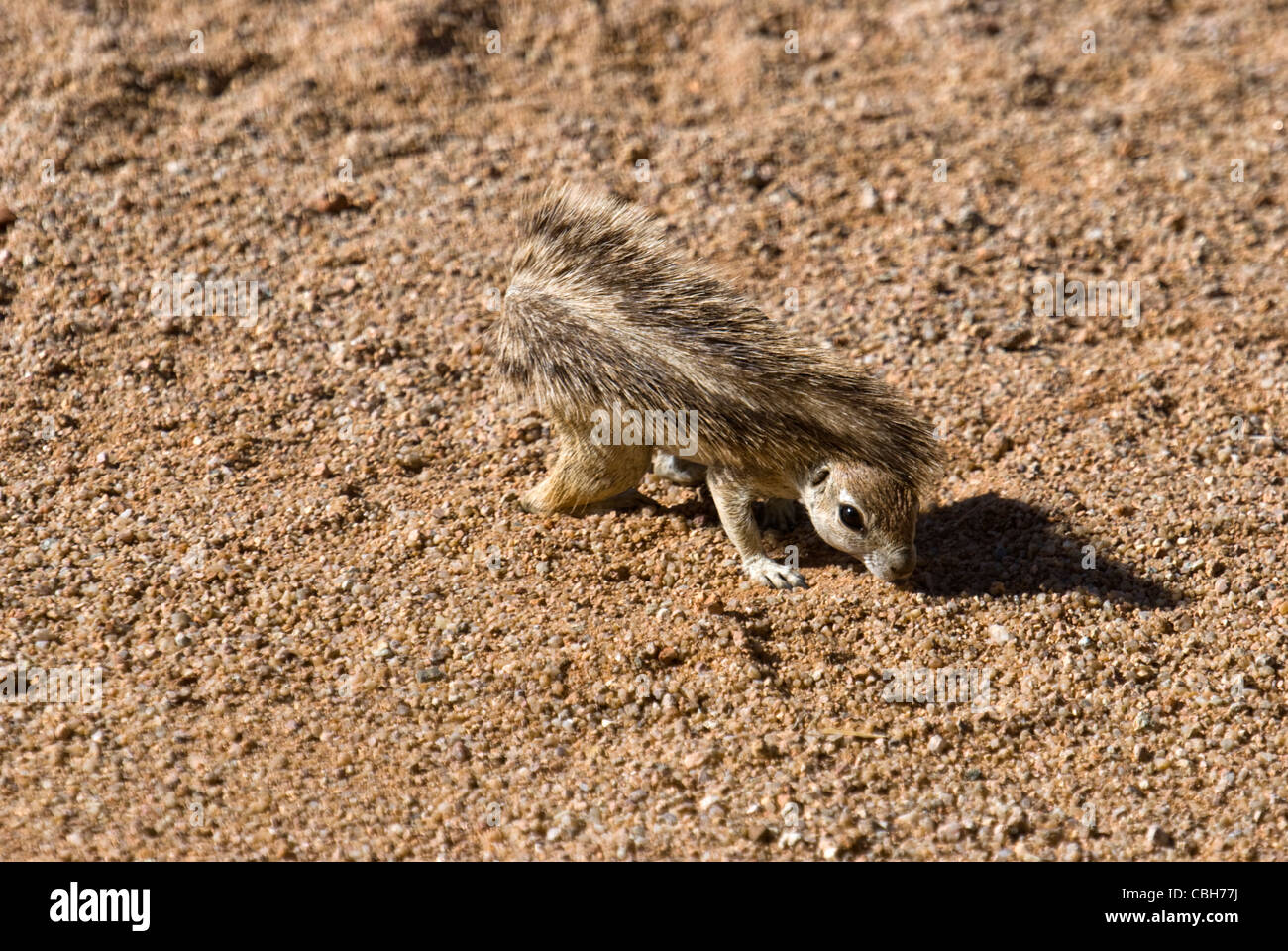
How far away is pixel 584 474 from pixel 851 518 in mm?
1235

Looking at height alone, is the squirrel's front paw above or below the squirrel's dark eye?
below

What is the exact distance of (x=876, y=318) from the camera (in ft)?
23.9

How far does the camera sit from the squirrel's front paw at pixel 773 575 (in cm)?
569


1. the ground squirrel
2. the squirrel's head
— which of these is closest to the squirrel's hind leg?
the ground squirrel

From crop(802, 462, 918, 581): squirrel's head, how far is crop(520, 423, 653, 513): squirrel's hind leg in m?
0.81

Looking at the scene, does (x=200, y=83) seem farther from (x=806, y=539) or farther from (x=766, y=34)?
(x=806, y=539)

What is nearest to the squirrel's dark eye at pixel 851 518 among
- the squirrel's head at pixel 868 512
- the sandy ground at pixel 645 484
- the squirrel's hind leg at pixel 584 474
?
the squirrel's head at pixel 868 512

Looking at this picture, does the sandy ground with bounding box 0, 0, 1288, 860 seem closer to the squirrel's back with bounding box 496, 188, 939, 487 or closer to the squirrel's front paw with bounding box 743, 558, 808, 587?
the squirrel's front paw with bounding box 743, 558, 808, 587

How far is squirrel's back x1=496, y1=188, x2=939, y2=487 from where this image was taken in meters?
5.31

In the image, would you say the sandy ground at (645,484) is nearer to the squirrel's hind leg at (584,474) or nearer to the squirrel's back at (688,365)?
the squirrel's hind leg at (584,474)

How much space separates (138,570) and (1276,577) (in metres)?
5.10

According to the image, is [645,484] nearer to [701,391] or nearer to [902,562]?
[701,391]

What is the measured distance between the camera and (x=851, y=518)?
214 inches

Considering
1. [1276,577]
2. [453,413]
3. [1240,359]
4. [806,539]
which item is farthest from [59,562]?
[1240,359]
